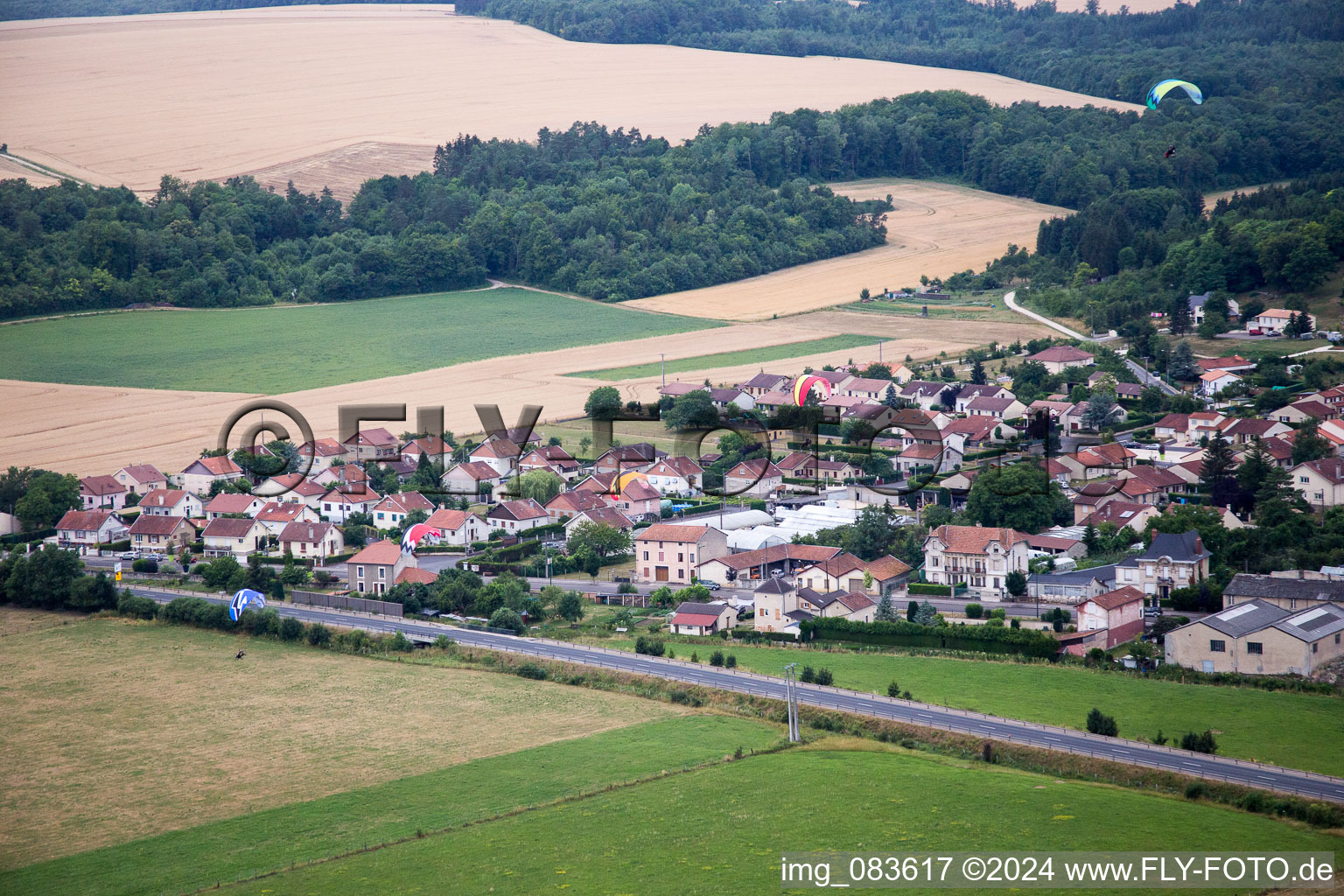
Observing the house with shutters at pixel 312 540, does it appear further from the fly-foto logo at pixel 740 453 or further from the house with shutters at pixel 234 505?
the fly-foto logo at pixel 740 453

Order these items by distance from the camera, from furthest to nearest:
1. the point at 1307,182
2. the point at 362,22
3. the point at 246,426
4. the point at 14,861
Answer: the point at 362,22 < the point at 1307,182 < the point at 246,426 < the point at 14,861

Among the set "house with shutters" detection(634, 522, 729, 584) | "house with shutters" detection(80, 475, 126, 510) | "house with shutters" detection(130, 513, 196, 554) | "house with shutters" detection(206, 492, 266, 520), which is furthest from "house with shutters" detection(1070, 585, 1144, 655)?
"house with shutters" detection(80, 475, 126, 510)

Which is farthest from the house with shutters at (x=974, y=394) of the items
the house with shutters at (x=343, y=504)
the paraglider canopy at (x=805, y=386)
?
the house with shutters at (x=343, y=504)

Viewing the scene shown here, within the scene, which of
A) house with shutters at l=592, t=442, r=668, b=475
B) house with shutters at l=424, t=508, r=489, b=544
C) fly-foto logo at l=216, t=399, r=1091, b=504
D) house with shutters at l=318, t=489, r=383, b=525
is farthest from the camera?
house with shutters at l=592, t=442, r=668, b=475

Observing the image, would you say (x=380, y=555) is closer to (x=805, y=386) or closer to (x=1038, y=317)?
(x=805, y=386)

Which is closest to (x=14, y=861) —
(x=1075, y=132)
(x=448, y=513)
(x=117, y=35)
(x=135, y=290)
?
(x=448, y=513)

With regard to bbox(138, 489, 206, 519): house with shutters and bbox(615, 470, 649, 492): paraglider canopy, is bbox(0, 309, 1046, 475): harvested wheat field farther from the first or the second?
bbox(615, 470, 649, 492): paraglider canopy

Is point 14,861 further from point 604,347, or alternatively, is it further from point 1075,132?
point 1075,132
